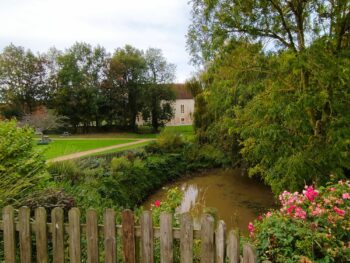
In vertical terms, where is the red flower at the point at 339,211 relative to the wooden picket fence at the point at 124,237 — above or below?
above

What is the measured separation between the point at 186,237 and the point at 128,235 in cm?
53

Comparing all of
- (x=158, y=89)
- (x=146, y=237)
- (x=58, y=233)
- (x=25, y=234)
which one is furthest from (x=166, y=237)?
(x=158, y=89)

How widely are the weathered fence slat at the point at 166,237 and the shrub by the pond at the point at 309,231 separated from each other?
2.66ft

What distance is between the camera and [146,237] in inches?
97.7

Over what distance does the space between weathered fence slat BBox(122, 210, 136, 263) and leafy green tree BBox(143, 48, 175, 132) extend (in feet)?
92.0

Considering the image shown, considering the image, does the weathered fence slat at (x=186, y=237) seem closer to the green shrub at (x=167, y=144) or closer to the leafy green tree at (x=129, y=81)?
the green shrub at (x=167, y=144)

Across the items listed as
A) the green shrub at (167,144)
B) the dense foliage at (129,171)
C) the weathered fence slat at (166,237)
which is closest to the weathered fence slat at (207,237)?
the weathered fence slat at (166,237)

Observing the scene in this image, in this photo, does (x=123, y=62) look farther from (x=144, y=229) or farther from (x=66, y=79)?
(x=144, y=229)

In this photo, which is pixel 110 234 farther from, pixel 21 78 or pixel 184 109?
pixel 184 109

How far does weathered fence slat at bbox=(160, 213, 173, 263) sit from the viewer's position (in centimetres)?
237

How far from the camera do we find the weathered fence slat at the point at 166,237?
7.78ft

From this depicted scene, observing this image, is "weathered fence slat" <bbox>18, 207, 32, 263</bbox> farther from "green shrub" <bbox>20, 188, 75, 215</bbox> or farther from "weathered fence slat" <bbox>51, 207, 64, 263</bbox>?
"green shrub" <bbox>20, 188, 75, 215</bbox>

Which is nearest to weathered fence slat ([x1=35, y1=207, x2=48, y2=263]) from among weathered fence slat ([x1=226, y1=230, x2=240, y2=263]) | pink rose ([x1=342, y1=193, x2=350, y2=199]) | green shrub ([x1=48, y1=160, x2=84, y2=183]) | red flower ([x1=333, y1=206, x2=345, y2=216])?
weathered fence slat ([x1=226, y1=230, x2=240, y2=263])

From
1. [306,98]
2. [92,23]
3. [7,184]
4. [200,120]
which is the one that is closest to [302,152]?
[306,98]
